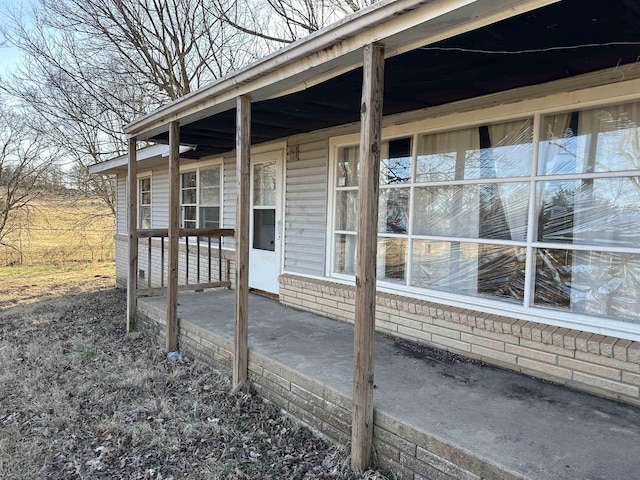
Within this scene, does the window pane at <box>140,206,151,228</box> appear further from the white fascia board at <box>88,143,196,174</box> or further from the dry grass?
the dry grass

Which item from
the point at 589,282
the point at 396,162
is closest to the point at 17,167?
the point at 396,162

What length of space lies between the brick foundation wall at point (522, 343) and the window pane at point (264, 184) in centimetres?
205

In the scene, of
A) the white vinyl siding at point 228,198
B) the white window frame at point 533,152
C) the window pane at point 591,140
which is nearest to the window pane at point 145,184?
the white vinyl siding at point 228,198

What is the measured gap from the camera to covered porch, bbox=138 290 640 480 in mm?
1945

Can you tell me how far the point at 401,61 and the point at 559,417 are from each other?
2330mm

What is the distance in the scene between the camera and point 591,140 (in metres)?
2.84

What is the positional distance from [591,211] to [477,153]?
3.26 ft

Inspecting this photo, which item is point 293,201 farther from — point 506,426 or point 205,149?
point 506,426

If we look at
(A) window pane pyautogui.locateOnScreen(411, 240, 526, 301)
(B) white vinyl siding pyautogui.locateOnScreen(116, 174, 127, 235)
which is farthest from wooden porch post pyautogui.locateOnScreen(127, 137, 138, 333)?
(B) white vinyl siding pyautogui.locateOnScreen(116, 174, 127, 235)

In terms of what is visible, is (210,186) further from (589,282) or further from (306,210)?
(589,282)

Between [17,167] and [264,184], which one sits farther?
[17,167]

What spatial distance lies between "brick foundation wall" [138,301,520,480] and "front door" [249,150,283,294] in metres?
1.75

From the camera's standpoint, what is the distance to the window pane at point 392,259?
4.04 m

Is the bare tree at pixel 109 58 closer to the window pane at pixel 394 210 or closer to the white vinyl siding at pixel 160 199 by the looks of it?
the white vinyl siding at pixel 160 199
